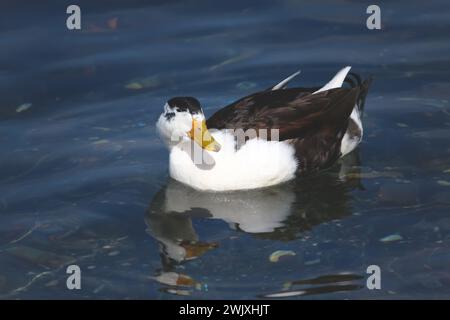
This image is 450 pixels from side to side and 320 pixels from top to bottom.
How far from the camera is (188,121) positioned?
8977 mm

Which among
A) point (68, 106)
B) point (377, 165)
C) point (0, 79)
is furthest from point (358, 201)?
point (0, 79)

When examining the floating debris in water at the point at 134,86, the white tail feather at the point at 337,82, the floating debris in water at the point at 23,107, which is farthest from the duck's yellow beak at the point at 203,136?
the floating debris in water at the point at 23,107

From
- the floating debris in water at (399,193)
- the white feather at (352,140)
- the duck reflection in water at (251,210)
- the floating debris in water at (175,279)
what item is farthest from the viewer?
the white feather at (352,140)

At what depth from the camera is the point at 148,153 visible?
10008 millimetres

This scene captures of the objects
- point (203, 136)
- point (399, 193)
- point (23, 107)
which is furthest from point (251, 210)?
point (23, 107)

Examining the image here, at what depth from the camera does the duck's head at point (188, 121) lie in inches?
352

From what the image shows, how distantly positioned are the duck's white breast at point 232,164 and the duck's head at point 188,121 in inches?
4.5

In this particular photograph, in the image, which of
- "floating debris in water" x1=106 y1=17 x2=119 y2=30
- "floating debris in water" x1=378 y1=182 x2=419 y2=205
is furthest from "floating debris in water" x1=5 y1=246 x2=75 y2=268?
"floating debris in water" x1=106 y1=17 x2=119 y2=30

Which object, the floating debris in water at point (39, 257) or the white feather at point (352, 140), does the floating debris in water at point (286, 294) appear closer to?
the floating debris in water at point (39, 257)

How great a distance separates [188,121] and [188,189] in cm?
70

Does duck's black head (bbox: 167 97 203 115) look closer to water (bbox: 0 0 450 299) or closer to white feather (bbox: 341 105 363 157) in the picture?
water (bbox: 0 0 450 299)

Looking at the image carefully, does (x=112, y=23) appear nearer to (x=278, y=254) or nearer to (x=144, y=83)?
→ (x=144, y=83)

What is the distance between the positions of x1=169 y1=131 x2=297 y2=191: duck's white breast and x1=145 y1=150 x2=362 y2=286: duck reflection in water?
0.38 ft

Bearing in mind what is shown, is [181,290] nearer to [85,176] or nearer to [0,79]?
[85,176]
